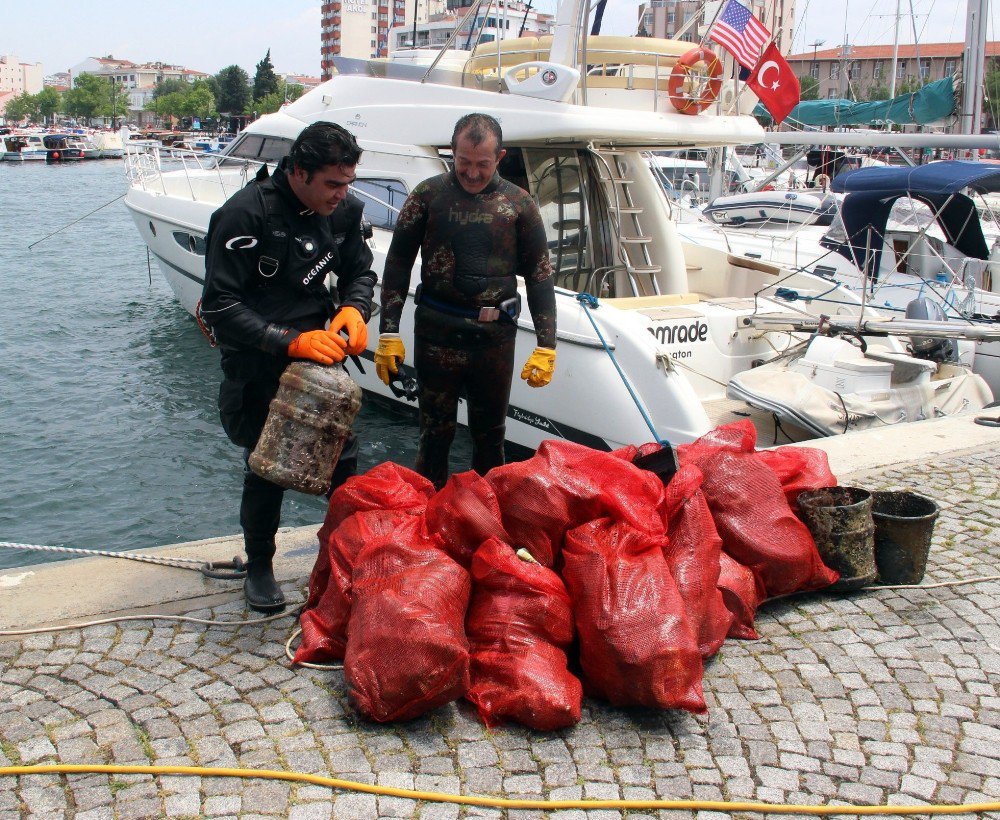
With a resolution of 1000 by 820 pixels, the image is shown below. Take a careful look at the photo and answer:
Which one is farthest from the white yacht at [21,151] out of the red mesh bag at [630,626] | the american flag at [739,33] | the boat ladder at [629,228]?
the red mesh bag at [630,626]

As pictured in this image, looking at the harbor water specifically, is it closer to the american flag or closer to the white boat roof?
the white boat roof

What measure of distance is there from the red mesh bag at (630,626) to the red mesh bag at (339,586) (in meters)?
0.72

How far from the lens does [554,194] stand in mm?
8281

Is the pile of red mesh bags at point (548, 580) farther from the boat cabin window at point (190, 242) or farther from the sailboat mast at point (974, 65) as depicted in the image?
the sailboat mast at point (974, 65)

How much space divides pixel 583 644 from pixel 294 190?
201 cm

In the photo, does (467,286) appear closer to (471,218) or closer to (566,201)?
(471,218)

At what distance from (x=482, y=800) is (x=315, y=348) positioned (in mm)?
1727

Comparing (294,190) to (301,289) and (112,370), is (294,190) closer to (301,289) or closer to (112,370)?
(301,289)

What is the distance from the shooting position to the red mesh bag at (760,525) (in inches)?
162

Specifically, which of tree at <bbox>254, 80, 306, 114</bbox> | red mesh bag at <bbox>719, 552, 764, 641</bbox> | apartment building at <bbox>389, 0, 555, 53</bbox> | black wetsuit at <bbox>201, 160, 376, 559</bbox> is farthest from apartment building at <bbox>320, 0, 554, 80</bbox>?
tree at <bbox>254, 80, 306, 114</bbox>

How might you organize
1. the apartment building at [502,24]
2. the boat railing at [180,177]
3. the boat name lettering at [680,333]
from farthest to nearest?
the boat railing at [180,177] < the apartment building at [502,24] < the boat name lettering at [680,333]

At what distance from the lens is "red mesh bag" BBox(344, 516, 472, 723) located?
124 inches

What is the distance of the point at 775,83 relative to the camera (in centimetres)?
1175

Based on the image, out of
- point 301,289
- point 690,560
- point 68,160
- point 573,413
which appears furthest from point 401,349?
point 68,160
